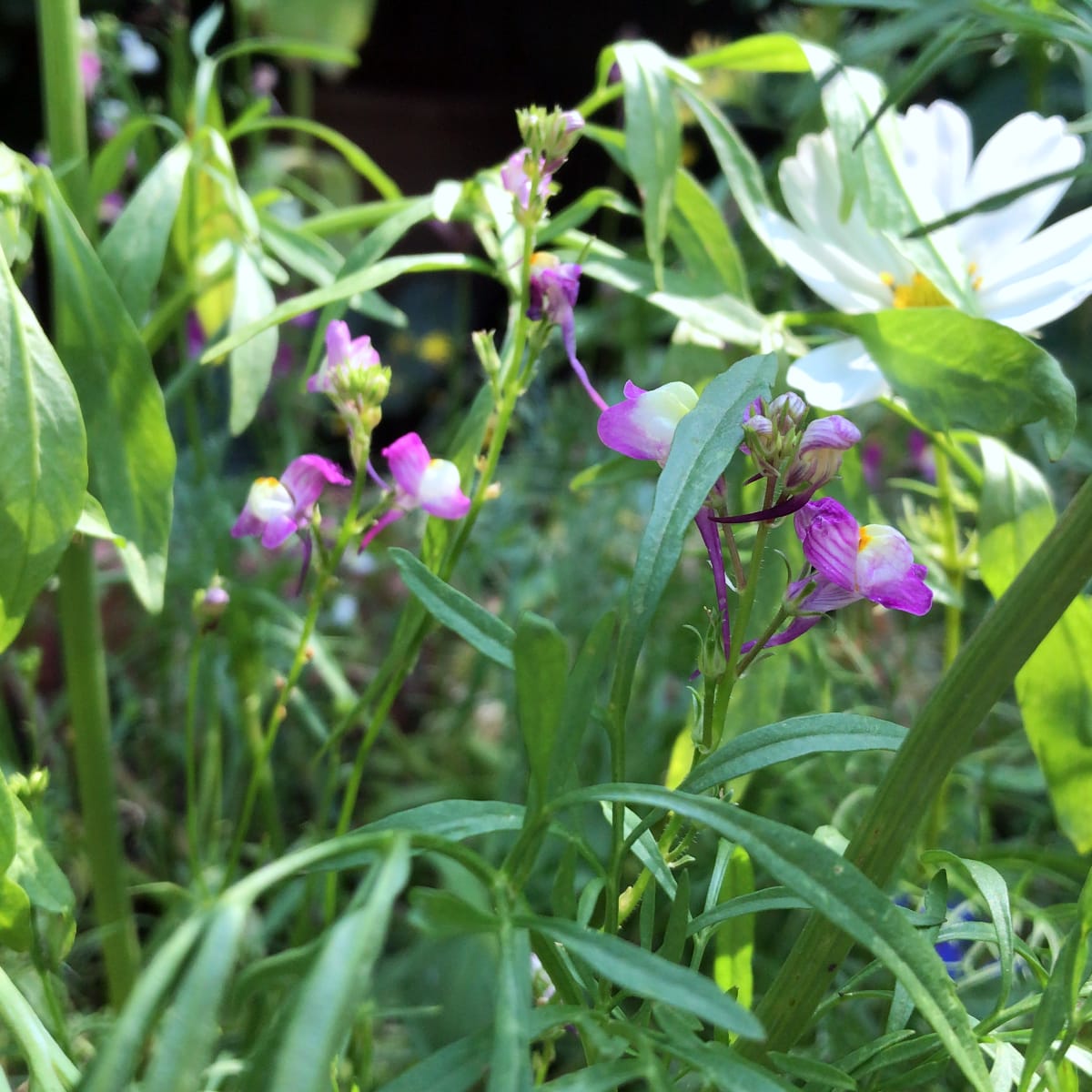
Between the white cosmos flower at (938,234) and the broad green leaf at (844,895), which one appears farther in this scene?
the white cosmos flower at (938,234)

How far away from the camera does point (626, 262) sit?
515 millimetres

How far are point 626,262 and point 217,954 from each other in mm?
396

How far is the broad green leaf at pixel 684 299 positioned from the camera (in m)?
0.48

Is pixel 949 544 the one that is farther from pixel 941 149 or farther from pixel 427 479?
pixel 427 479

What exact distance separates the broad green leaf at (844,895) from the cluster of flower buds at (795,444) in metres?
0.10

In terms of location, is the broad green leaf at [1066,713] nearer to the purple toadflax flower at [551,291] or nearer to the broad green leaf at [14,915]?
the purple toadflax flower at [551,291]

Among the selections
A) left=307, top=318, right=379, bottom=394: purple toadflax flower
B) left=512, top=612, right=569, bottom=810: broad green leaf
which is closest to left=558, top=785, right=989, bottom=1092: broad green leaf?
left=512, top=612, right=569, bottom=810: broad green leaf

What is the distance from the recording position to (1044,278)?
46cm

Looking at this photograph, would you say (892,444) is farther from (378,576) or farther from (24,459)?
(24,459)

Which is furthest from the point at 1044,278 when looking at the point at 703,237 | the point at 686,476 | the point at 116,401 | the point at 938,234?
the point at 116,401

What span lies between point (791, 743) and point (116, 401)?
0.29 m

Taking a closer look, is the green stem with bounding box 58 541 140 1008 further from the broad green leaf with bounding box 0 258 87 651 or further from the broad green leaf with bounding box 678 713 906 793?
the broad green leaf with bounding box 678 713 906 793

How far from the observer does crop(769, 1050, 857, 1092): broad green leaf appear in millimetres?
271

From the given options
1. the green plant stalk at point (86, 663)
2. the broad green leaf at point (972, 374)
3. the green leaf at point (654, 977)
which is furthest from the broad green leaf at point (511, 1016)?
the green plant stalk at point (86, 663)
